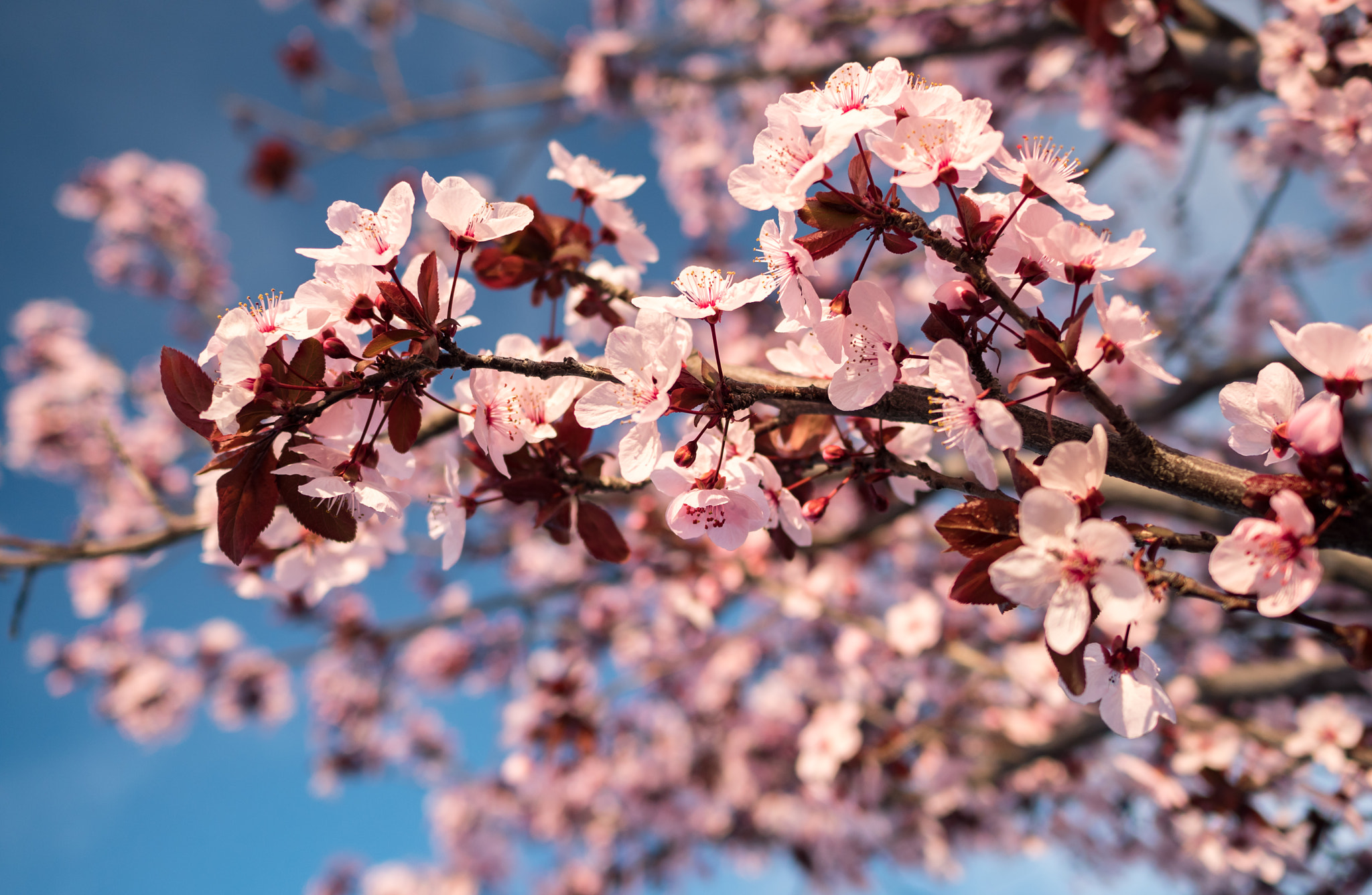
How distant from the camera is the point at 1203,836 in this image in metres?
2.85

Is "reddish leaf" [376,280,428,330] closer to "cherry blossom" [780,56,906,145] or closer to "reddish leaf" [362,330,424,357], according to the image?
"reddish leaf" [362,330,424,357]

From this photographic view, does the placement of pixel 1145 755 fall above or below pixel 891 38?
below

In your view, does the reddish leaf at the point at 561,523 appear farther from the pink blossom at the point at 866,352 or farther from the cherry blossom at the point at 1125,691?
the cherry blossom at the point at 1125,691

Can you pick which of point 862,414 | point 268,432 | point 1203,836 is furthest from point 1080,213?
point 1203,836

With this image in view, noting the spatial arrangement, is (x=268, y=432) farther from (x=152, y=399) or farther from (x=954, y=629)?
(x=152, y=399)

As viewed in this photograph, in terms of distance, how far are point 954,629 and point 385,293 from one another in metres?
3.96

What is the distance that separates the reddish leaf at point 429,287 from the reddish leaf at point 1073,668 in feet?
3.24

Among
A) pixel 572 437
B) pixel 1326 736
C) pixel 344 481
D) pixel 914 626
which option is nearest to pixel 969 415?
pixel 572 437

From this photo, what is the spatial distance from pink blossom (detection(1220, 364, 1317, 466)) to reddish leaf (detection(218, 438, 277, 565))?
4.68ft

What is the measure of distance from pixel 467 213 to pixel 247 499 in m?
0.55

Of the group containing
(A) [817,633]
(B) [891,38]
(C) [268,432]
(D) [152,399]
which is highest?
(D) [152,399]

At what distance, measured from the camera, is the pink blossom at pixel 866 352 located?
90cm

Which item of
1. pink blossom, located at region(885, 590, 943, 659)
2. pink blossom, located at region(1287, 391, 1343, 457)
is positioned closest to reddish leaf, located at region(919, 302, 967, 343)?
pink blossom, located at region(1287, 391, 1343, 457)

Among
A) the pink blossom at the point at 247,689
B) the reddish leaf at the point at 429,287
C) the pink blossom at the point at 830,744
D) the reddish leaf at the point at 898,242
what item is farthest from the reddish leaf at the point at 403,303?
the pink blossom at the point at 247,689
